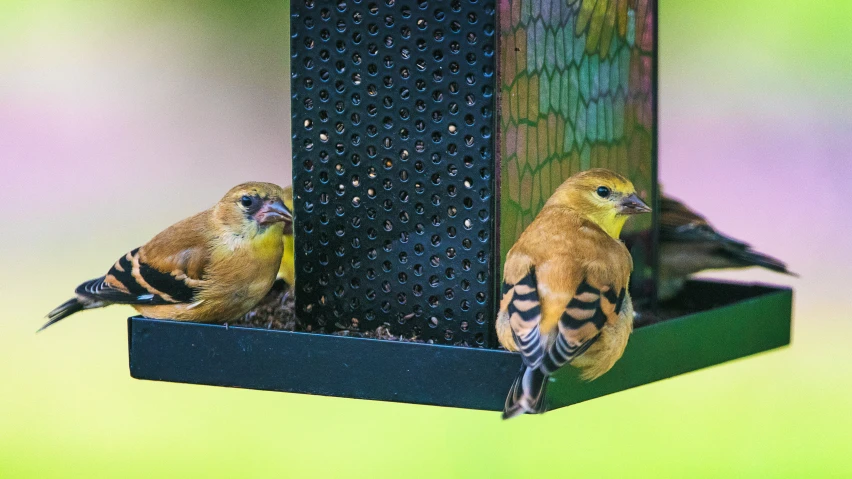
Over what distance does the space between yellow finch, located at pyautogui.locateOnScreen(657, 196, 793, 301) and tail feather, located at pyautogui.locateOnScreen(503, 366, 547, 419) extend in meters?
1.54

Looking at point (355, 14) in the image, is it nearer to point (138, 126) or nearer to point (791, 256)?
point (791, 256)

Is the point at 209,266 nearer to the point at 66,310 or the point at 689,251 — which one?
the point at 66,310

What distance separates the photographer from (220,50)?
10.4 metres

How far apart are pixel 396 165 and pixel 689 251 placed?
143cm

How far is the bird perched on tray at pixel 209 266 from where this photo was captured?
4539 millimetres

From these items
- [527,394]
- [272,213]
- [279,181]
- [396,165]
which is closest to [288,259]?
[272,213]

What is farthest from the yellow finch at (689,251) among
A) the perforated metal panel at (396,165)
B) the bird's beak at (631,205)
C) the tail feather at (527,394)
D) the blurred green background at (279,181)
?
the blurred green background at (279,181)

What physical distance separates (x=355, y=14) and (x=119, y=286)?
1216 millimetres

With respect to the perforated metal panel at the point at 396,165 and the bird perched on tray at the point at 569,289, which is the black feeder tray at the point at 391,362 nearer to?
the bird perched on tray at the point at 569,289

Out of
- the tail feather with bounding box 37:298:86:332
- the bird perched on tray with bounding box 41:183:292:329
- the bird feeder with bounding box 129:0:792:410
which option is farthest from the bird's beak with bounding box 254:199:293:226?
the tail feather with bounding box 37:298:86:332

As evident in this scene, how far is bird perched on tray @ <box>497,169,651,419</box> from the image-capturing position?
147 inches

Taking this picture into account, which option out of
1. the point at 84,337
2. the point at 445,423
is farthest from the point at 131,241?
the point at 445,423

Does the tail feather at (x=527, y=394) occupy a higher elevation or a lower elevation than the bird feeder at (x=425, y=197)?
lower

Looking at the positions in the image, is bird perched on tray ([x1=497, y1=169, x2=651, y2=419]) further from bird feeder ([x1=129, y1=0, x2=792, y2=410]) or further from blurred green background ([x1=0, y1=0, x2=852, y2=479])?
blurred green background ([x1=0, y1=0, x2=852, y2=479])
